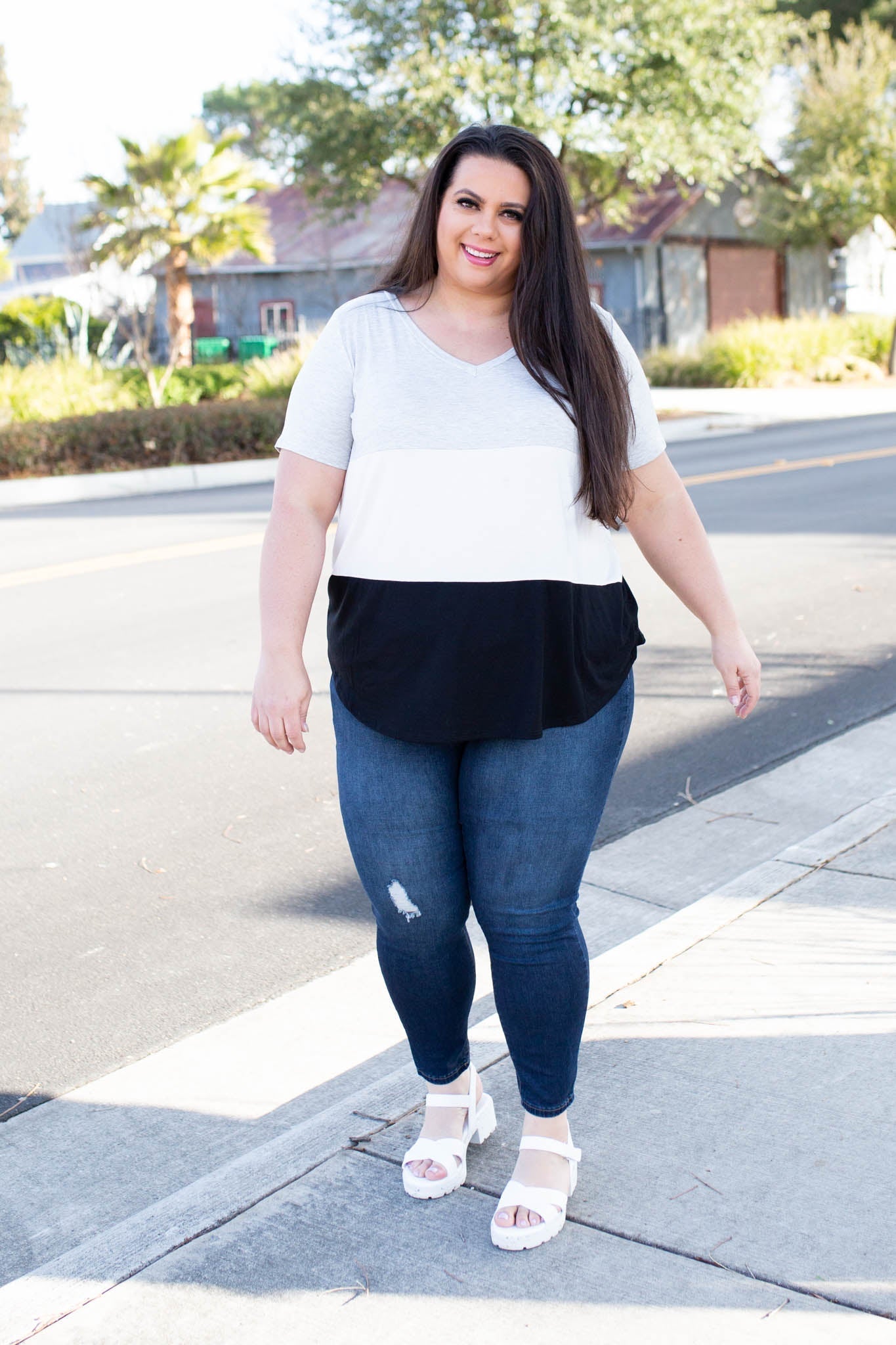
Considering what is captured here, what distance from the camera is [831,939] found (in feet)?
11.0

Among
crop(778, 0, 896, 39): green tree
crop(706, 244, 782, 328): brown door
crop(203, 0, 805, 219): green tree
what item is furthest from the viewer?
crop(778, 0, 896, 39): green tree

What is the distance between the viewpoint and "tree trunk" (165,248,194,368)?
27906 millimetres

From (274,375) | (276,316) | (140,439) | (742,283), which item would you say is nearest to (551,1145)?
(140,439)

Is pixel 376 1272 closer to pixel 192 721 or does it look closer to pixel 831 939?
pixel 831 939

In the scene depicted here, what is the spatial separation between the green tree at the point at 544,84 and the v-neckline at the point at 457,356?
70.3 feet

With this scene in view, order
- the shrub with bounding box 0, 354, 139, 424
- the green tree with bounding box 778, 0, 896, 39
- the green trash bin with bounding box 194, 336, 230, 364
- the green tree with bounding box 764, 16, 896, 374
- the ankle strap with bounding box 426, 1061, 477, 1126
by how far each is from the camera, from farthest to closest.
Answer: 1. the green tree with bounding box 778, 0, 896, 39
2. the green trash bin with bounding box 194, 336, 230, 364
3. the green tree with bounding box 764, 16, 896, 374
4. the shrub with bounding box 0, 354, 139, 424
5. the ankle strap with bounding box 426, 1061, 477, 1126

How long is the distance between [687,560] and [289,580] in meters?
0.72

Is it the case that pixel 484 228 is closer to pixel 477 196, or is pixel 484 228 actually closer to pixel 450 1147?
pixel 477 196

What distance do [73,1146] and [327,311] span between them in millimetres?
36189

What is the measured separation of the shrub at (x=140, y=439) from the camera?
17703mm

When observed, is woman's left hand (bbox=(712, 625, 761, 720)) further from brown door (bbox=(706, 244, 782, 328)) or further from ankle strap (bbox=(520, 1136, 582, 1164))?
brown door (bbox=(706, 244, 782, 328))

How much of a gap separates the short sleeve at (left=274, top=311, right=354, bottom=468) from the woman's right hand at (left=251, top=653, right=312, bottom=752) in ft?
1.12

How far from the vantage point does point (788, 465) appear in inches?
590

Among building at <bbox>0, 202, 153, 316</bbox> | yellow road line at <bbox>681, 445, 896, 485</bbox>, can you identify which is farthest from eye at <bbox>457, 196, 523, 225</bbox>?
building at <bbox>0, 202, 153, 316</bbox>
